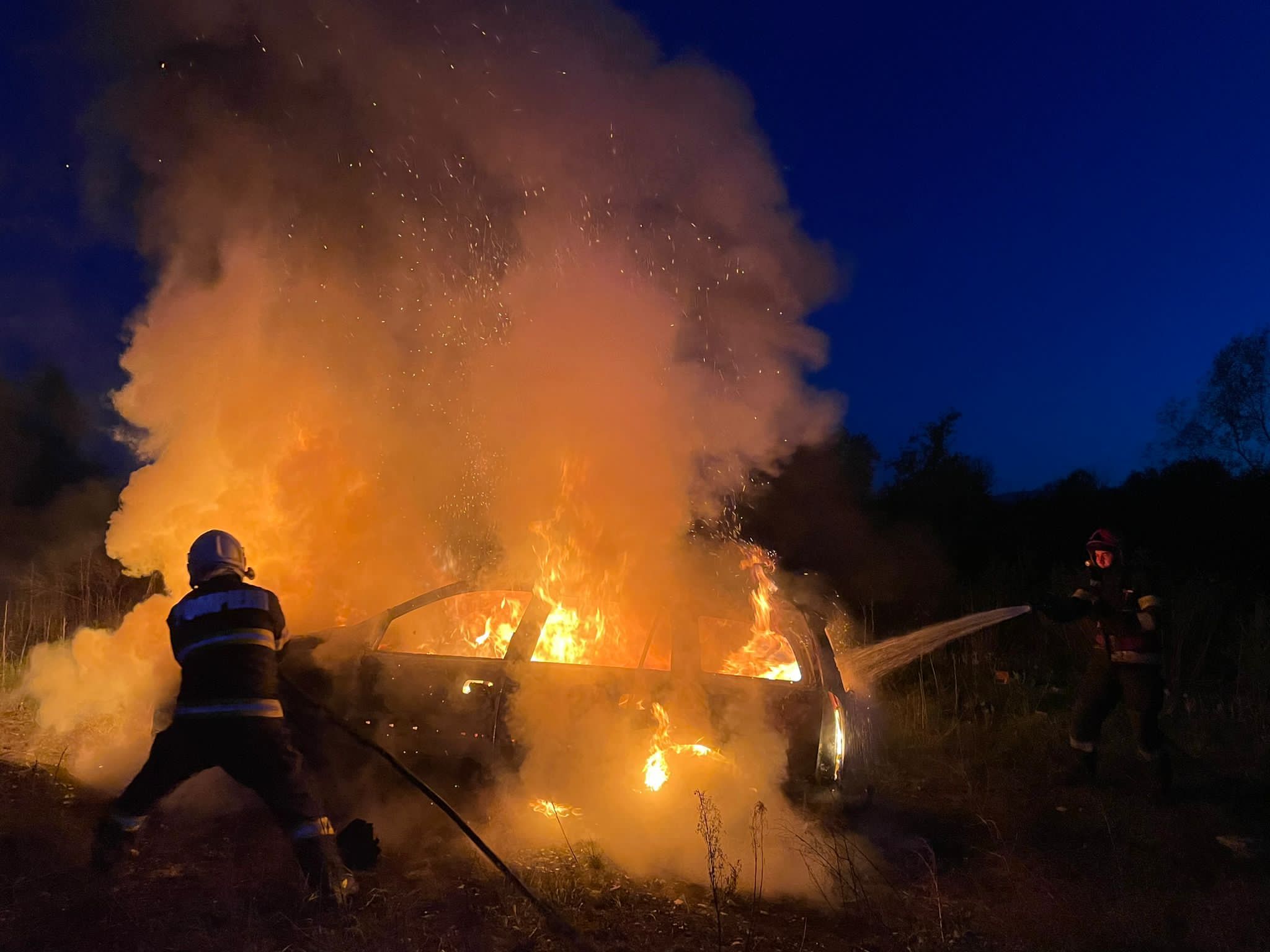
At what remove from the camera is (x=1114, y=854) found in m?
4.75

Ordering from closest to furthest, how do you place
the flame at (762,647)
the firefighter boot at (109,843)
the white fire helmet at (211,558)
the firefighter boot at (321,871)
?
the firefighter boot at (321,871) → the firefighter boot at (109,843) → the white fire helmet at (211,558) → the flame at (762,647)

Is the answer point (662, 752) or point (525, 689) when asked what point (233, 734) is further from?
point (662, 752)

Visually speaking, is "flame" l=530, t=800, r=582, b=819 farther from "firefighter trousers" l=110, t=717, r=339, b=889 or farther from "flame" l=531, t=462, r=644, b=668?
"firefighter trousers" l=110, t=717, r=339, b=889

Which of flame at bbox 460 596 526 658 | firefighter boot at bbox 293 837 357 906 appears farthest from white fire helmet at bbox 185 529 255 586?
flame at bbox 460 596 526 658

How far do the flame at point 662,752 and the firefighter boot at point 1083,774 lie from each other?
3.10 meters

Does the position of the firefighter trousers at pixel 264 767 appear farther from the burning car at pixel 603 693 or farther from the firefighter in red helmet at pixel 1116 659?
the firefighter in red helmet at pixel 1116 659

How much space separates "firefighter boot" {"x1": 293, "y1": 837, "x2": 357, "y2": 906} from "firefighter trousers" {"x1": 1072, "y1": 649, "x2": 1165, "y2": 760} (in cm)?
517

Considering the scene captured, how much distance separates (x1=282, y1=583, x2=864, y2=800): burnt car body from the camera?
4531mm

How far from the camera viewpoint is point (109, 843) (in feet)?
12.9

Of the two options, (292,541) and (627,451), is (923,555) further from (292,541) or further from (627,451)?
(292,541)

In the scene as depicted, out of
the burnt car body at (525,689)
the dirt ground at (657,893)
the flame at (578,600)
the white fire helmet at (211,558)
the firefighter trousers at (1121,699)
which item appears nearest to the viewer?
the dirt ground at (657,893)

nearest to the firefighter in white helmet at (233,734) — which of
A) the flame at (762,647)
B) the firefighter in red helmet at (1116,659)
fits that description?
the flame at (762,647)

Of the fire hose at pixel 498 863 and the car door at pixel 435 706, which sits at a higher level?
the car door at pixel 435 706

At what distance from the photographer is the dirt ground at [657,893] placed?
354 cm
